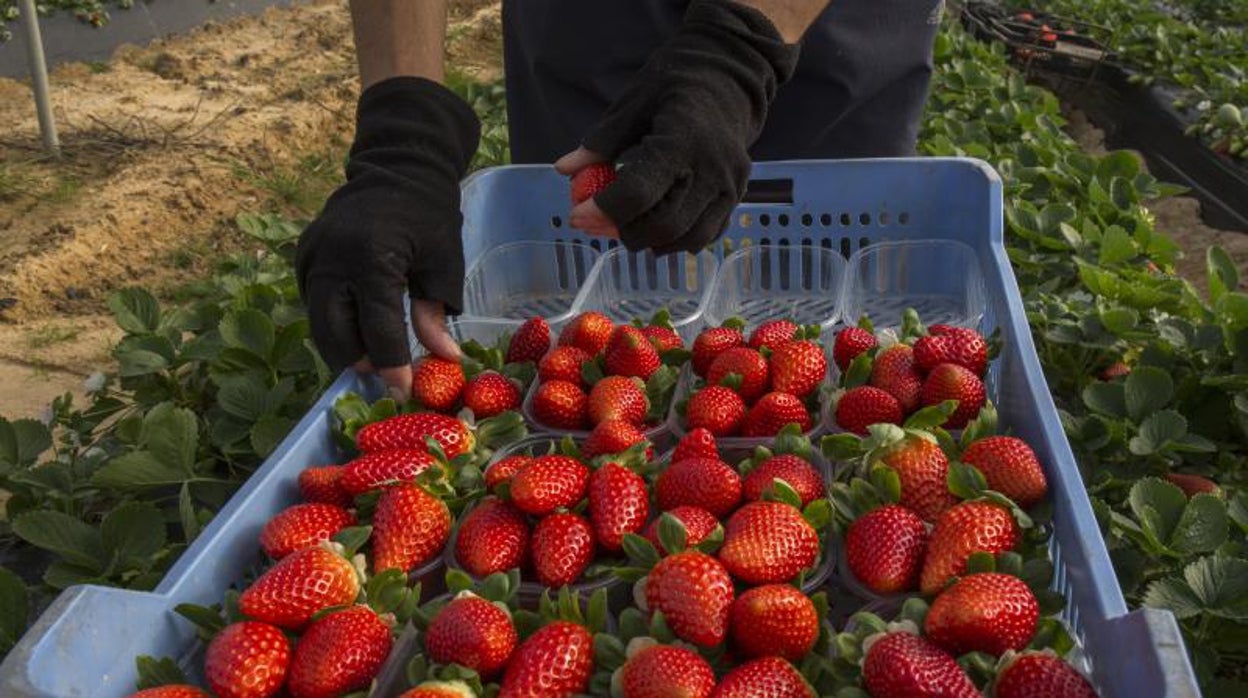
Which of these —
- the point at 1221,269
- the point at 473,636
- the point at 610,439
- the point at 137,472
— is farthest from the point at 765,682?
the point at 1221,269

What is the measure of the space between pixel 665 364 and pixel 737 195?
0.40 meters

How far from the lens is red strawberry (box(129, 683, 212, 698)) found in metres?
1.28

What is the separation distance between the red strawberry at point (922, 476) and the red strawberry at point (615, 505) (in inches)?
13.6

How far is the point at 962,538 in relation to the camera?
1422 mm

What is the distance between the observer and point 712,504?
1.58 metres

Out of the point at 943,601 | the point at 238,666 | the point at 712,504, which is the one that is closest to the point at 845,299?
the point at 712,504

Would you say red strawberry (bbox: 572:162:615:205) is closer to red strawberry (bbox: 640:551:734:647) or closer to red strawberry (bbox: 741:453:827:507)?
red strawberry (bbox: 741:453:827:507)

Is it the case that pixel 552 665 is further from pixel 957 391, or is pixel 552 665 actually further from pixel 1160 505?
pixel 1160 505

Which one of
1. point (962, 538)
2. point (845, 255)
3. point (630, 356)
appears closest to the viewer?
point (962, 538)

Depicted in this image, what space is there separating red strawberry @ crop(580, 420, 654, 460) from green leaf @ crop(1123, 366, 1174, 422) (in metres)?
0.95

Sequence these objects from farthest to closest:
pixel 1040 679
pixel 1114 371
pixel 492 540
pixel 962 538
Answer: pixel 1114 371 < pixel 492 540 < pixel 962 538 < pixel 1040 679

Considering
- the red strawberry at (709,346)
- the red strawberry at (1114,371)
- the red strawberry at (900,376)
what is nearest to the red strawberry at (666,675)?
the red strawberry at (900,376)

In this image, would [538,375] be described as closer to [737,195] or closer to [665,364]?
[665,364]

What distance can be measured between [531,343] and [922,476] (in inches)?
31.3
